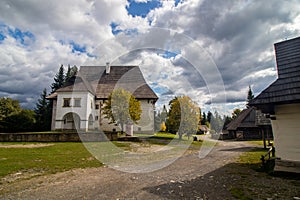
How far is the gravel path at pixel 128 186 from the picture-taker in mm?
4891

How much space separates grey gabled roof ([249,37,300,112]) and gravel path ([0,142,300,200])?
118 inches

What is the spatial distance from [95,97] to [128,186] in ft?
90.5

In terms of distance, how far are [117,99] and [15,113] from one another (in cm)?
1786

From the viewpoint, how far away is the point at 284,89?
7465 mm

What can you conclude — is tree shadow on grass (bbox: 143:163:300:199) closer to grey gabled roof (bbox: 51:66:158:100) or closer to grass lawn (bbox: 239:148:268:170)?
grass lawn (bbox: 239:148:268:170)

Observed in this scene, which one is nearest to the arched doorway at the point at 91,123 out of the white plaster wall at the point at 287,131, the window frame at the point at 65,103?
the window frame at the point at 65,103

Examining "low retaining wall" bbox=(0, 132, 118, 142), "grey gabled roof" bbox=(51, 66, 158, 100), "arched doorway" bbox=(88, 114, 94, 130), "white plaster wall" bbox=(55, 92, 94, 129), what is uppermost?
"grey gabled roof" bbox=(51, 66, 158, 100)

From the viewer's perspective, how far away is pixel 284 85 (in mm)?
7609

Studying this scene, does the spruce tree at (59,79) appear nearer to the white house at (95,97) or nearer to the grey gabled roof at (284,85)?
the white house at (95,97)

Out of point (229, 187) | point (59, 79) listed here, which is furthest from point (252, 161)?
point (59, 79)

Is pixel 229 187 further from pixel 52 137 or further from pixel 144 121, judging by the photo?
pixel 144 121

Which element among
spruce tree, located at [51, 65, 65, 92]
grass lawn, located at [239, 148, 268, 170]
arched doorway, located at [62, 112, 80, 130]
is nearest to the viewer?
grass lawn, located at [239, 148, 268, 170]

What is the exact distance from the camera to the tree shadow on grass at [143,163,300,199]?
4.91 meters

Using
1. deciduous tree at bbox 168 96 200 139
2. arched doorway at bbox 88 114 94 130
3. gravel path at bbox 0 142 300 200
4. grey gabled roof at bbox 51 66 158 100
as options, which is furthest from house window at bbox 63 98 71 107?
gravel path at bbox 0 142 300 200
